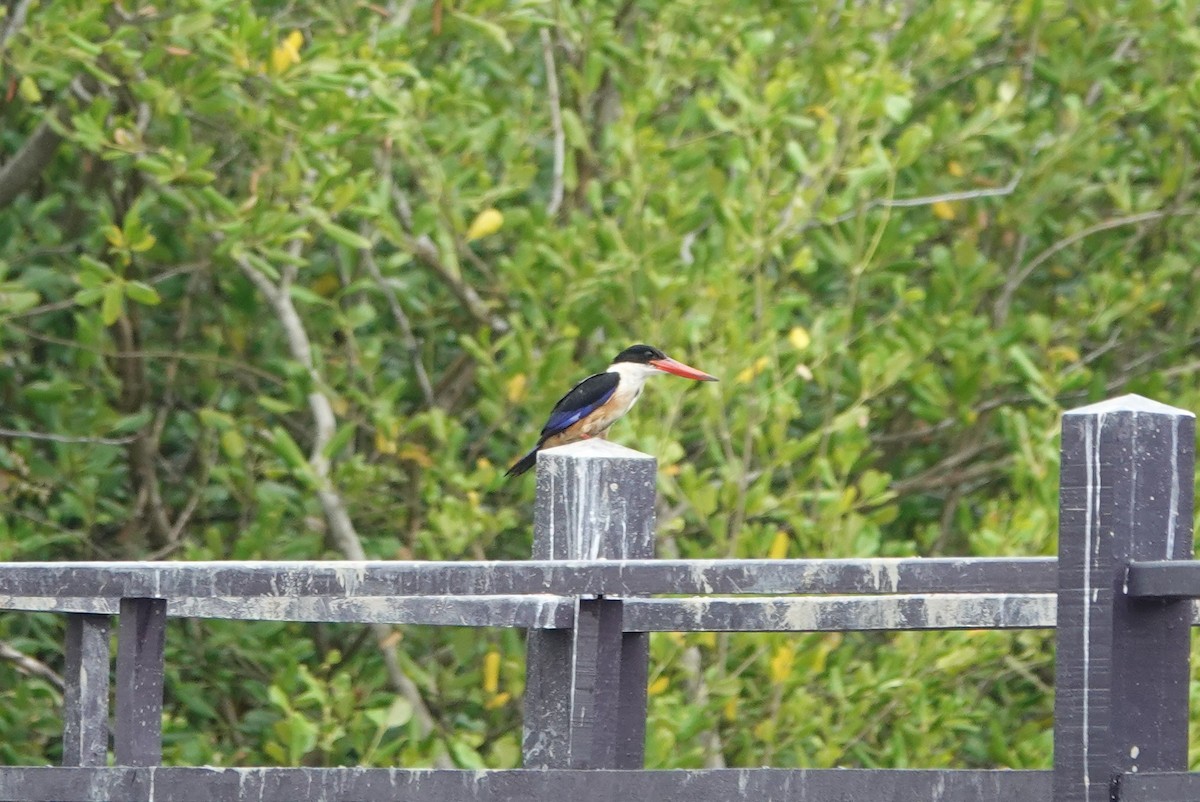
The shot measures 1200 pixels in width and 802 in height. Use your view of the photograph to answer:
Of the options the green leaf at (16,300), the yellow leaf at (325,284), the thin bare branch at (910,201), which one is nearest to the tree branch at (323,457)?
the yellow leaf at (325,284)

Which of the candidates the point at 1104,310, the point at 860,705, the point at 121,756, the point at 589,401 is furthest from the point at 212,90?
the point at 121,756

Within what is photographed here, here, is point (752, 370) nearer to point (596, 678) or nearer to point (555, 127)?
point (555, 127)

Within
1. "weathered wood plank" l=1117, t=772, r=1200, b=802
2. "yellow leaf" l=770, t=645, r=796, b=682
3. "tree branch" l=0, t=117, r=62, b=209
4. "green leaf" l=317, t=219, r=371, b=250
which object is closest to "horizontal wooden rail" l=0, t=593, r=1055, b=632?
"weathered wood plank" l=1117, t=772, r=1200, b=802

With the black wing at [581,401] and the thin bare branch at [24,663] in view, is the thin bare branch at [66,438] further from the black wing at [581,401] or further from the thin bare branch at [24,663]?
the black wing at [581,401]

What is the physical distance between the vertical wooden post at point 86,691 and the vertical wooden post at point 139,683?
15cm

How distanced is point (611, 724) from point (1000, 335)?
4293 mm

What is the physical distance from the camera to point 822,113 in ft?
20.1

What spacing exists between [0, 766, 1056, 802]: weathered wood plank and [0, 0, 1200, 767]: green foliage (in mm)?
2680

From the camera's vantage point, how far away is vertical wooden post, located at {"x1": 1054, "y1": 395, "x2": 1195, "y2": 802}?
2.04 meters

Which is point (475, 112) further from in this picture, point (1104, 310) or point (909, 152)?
point (1104, 310)

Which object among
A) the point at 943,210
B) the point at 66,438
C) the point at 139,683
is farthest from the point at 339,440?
the point at 139,683

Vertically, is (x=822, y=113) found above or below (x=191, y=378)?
above

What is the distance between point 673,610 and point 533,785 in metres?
0.42

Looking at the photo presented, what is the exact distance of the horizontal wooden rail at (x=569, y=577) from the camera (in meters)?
2.26
